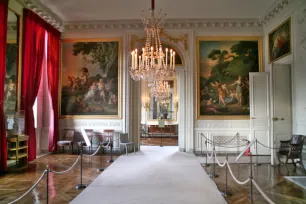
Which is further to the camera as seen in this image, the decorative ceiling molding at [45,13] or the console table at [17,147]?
the decorative ceiling molding at [45,13]

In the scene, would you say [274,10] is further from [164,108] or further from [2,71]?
[2,71]

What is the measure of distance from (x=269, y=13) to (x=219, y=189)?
7093 mm

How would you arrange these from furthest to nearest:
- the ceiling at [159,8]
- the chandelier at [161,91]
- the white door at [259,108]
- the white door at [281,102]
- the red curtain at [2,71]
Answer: the chandelier at [161,91] → the white door at [259,108] → the ceiling at [159,8] → the white door at [281,102] → the red curtain at [2,71]

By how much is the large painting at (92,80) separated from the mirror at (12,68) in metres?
2.88

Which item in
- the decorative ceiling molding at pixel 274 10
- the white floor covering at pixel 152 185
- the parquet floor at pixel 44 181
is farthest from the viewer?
the decorative ceiling molding at pixel 274 10

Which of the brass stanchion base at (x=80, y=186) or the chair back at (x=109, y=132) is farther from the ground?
the chair back at (x=109, y=132)

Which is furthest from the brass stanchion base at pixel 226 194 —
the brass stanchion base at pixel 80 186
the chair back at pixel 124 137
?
the chair back at pixel 124 137

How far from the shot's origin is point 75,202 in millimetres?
4238

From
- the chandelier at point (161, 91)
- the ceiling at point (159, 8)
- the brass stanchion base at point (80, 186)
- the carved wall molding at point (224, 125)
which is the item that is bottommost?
the brass stanchion base at point (80, 186)

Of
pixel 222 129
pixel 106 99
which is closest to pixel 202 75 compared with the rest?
pixel 222 129

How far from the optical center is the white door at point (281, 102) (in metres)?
7.50

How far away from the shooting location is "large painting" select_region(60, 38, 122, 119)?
9945mm

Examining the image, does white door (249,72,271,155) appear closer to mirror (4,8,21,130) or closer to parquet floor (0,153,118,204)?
parquet floor (0,153,118,204)

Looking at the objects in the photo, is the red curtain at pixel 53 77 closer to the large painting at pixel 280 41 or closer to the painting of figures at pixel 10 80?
the painting of figures at pixel 10 80
